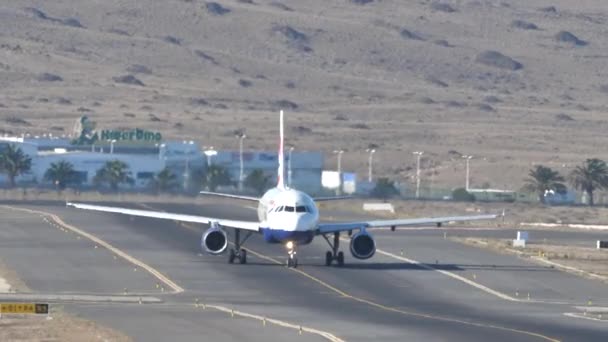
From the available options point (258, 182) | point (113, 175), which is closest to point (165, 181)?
point (258, 182)

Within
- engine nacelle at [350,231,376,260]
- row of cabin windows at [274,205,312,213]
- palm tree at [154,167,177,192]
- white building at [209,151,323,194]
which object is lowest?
engine nacelle at [350,231,376,260]

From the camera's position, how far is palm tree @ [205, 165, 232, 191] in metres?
140

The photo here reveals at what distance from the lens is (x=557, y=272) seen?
63.8 metres

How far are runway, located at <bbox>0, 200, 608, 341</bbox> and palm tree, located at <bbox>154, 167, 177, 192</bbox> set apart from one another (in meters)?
56.4

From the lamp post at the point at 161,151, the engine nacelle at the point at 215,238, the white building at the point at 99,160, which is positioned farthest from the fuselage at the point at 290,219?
the lamp post at the point at 161,151

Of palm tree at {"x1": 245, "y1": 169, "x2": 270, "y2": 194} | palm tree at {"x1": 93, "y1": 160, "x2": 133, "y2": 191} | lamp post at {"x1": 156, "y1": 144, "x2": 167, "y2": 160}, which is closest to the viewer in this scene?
palm tree at {"x1": 245, "y1": 169, "x2": 270, "y2": 194}

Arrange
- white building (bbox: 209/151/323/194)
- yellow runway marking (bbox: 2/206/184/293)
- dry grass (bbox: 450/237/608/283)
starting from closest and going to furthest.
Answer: yellow runway marking (bbox: 2/206/184/293)
dry grass (bbox: 450/237/608/283)
white building (bbox: 209/151/323/194)

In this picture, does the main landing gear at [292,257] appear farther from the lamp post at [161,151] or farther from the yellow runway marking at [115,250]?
the lamp post at [161,151]

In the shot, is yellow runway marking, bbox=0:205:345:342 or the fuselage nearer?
yellow runway marking, bbox=0:205:345:342

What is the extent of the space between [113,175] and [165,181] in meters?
9.54

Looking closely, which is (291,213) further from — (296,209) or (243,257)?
(243,257)

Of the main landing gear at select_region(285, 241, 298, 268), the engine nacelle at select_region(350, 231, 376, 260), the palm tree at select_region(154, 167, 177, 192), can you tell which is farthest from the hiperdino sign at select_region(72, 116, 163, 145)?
A: the main landing gear at select_region(285, 241, 298, 268)

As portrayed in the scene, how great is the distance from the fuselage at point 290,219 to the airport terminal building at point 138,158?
81860 millimetres

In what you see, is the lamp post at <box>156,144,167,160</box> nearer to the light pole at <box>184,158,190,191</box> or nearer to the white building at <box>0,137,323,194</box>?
the white building at <box>0,137,323,194</box>
